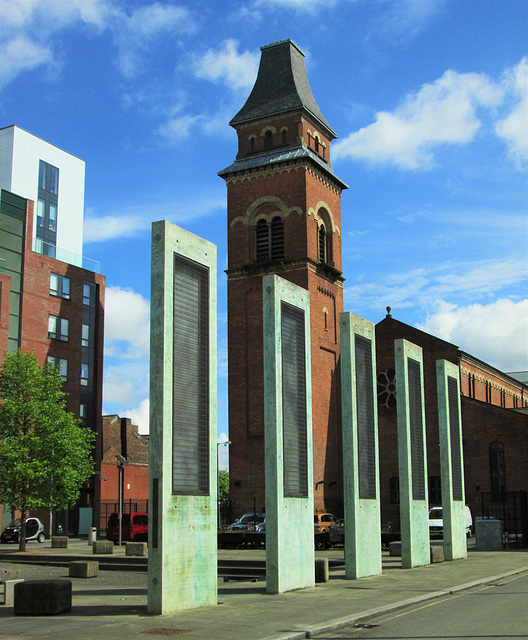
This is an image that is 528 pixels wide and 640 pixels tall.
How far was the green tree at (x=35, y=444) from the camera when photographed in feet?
116

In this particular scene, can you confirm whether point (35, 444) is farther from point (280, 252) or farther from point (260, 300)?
point (280, 252)

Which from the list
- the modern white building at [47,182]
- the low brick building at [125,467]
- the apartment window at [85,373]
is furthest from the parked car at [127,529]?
the modern white building at [47,182]

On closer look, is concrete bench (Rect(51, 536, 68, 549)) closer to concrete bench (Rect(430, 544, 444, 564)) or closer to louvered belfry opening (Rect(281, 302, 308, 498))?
concrete bench (Rect(430, 544, 444, 564))

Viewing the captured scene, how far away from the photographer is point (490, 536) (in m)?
33.8

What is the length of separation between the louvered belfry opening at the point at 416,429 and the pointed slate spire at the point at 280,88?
32.4 metres

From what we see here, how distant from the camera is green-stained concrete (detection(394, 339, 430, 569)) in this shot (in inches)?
913

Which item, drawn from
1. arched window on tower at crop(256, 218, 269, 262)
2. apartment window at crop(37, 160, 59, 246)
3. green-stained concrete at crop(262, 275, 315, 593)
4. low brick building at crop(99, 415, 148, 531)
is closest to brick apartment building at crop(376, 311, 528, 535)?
arched window on tower at crop(256, 218, 269, 262)

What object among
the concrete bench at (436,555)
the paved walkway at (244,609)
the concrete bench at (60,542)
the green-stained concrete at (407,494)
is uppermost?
the green-stained concrete at (407,494)

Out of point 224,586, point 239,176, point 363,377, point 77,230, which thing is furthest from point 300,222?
point 77,230

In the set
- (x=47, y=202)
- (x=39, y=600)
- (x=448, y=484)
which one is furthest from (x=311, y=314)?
(x=47, y=202)

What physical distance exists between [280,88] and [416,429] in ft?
122

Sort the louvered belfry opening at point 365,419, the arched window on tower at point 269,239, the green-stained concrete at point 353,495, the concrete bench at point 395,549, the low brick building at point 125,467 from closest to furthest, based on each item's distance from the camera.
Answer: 1. the green-stained concrete at point 353,495
2. the louvered belfry opening at point 365,419
3. the concrete bench at point 395,549
4. the arched window on tower at point 269,239
5. the low brick building at point 125,467

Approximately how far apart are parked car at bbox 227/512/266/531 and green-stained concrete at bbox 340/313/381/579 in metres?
19.7

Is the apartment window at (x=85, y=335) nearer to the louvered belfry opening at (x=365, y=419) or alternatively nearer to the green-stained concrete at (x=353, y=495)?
the louvered belfry opening at (x=365, y=419)
